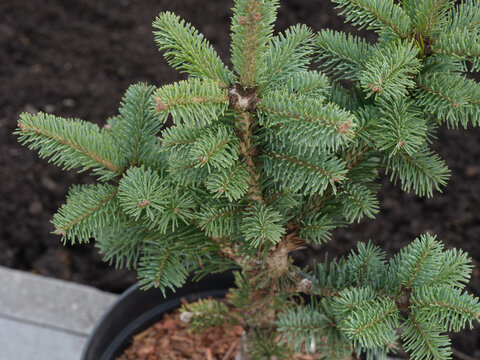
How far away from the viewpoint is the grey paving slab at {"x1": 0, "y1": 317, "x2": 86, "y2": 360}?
191cm

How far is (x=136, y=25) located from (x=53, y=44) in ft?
1.60

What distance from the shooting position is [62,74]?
2766 mm

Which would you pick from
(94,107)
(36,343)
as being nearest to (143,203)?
(36,343)

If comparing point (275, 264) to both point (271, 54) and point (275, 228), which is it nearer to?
point (275, 228)

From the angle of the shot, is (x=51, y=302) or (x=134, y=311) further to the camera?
(x=51, y=302)

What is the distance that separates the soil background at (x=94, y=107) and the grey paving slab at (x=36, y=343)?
9.5 inches

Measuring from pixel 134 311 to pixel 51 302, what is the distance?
2.15 ft

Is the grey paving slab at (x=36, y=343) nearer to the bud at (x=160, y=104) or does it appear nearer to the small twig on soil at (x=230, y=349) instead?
the small twig on soil at (x=230, y=349)

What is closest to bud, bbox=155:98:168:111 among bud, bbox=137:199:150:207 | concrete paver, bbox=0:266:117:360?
bud, bbox=137:199:150:207

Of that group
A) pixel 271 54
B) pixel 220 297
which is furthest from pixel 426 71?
pixel 220 297

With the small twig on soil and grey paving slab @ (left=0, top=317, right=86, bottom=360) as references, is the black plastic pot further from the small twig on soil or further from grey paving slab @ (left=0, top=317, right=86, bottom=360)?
grey paving slab @ (left=0, top=317, right=86, bottom=360)

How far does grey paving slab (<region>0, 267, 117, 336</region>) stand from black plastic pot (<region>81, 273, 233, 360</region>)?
482 millimetres

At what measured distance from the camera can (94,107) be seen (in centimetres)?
262

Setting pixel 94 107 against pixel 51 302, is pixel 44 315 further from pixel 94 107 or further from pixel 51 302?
pixel 94 107
